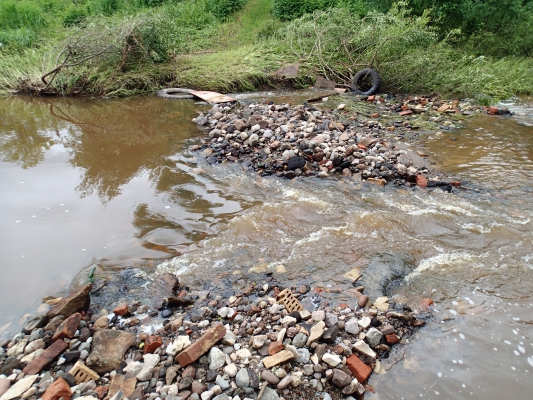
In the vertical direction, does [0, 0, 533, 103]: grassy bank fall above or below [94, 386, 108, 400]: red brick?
above

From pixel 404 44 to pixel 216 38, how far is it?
7.56m

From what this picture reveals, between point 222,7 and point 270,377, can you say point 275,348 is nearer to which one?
point 270,377

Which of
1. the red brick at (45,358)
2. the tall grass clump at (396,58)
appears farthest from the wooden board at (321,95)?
the red brick at (45,358)

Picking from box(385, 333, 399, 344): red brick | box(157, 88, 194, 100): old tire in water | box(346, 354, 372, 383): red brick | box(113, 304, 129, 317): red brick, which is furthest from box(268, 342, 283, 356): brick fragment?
box(157, 88, 194, 100): old tire in water

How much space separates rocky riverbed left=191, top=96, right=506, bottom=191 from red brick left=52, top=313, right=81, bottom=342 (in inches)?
120

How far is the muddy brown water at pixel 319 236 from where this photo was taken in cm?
236

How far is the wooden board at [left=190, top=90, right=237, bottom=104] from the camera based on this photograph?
855 centimetres

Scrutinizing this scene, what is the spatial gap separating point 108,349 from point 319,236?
6.74 feet

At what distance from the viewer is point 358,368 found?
2150 mm

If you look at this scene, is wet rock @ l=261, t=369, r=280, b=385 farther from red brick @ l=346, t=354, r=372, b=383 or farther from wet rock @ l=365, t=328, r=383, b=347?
wet rock @ l=365, t=328, r=383, b=347

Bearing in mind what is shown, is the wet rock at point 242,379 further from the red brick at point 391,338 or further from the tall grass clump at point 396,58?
the tall grass clump at point 396,58

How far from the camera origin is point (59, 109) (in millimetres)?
8812

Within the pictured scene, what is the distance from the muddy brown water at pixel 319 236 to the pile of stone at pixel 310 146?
28 cm

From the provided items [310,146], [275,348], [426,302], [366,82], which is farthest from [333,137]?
[366,82]
